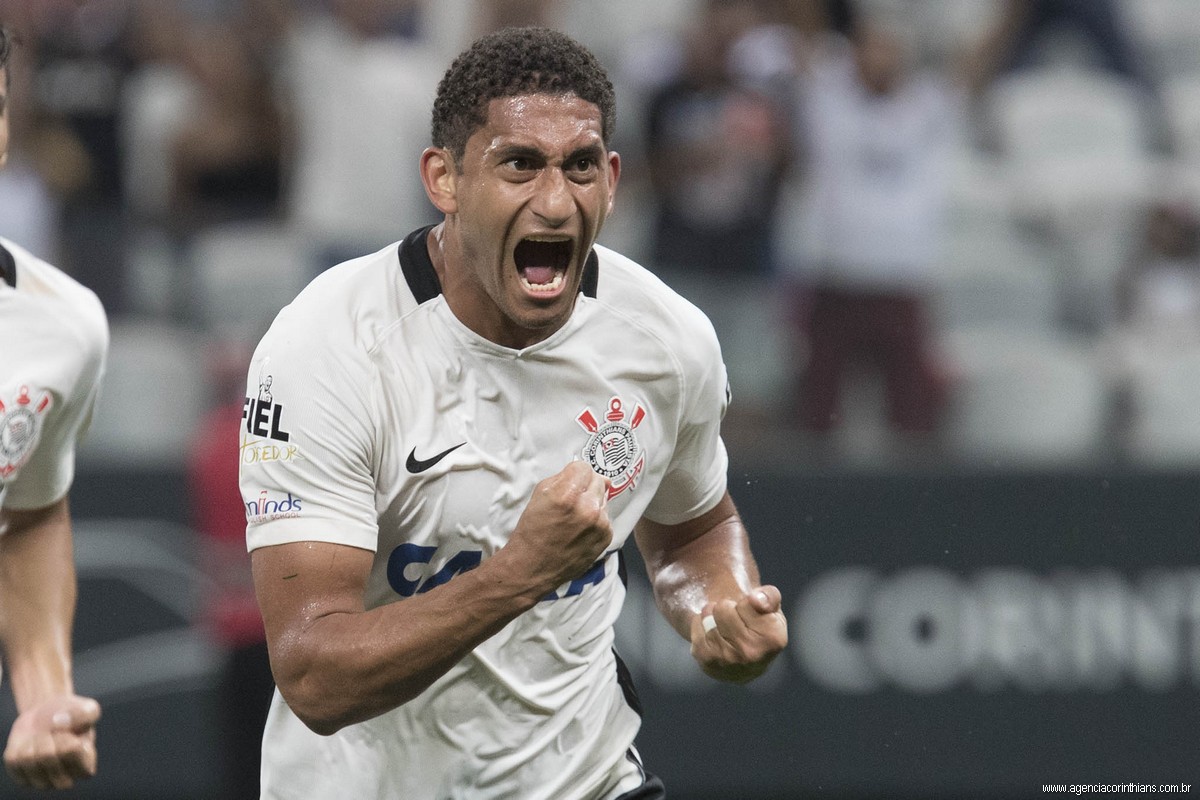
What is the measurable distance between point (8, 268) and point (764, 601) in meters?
1.81

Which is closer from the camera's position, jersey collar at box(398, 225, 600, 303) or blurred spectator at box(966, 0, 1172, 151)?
jersey collar at box(398, 225, 600, 303)

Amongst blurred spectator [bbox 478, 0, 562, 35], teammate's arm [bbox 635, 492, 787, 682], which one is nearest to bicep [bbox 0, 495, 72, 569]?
teammate's arm [bbox 635, 492, 787, 682]

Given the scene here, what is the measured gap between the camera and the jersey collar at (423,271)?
11.5ft

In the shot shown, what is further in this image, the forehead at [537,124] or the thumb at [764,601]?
the thumb at [764,601]

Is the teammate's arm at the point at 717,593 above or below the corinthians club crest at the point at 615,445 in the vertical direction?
below

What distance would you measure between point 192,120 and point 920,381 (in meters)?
3.43

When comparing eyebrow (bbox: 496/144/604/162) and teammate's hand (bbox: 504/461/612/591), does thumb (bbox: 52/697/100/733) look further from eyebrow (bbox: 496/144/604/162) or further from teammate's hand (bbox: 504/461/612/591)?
eyebrow (bbox: 496/144/604/162)

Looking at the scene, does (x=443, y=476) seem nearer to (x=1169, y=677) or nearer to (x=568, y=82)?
(x=568, y=82)

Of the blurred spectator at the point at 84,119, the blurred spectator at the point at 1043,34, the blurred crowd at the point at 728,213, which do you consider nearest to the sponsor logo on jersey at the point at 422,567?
the blurred crowd at the point at 728,213

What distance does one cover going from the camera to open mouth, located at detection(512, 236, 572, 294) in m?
3.36

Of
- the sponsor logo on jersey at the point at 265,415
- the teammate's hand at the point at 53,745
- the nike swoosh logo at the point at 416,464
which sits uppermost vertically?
the sponsor logo on jersey at the point at 265,415

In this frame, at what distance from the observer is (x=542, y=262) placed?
346 centimetres

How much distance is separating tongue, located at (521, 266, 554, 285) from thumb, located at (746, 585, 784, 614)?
699mm

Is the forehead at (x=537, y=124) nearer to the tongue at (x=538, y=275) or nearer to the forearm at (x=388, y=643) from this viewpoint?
the tongue at (x=538, y=275)
